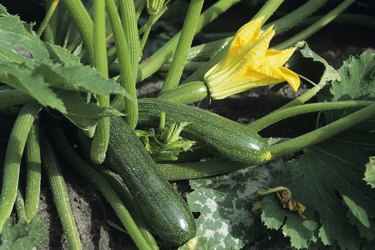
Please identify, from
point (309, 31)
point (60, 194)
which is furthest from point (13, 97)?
point (309, 31)

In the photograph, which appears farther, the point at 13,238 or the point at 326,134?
the point at 326,134

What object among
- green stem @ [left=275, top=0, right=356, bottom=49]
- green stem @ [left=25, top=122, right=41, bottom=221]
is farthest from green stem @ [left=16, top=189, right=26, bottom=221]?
green stem @ [left=275, top=0, right=356, bottom=49]

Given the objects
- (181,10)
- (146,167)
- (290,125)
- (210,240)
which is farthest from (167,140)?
(181,10)

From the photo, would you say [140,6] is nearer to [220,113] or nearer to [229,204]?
[220,113]

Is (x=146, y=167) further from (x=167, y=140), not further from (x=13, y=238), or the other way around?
(x=13, y=238)

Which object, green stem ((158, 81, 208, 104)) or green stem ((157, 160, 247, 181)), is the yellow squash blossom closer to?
green stem ((158, 81, 208, 104))

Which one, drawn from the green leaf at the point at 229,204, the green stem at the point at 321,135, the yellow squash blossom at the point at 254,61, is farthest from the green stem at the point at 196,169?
the yellow squash blossom at the point at 254,61
